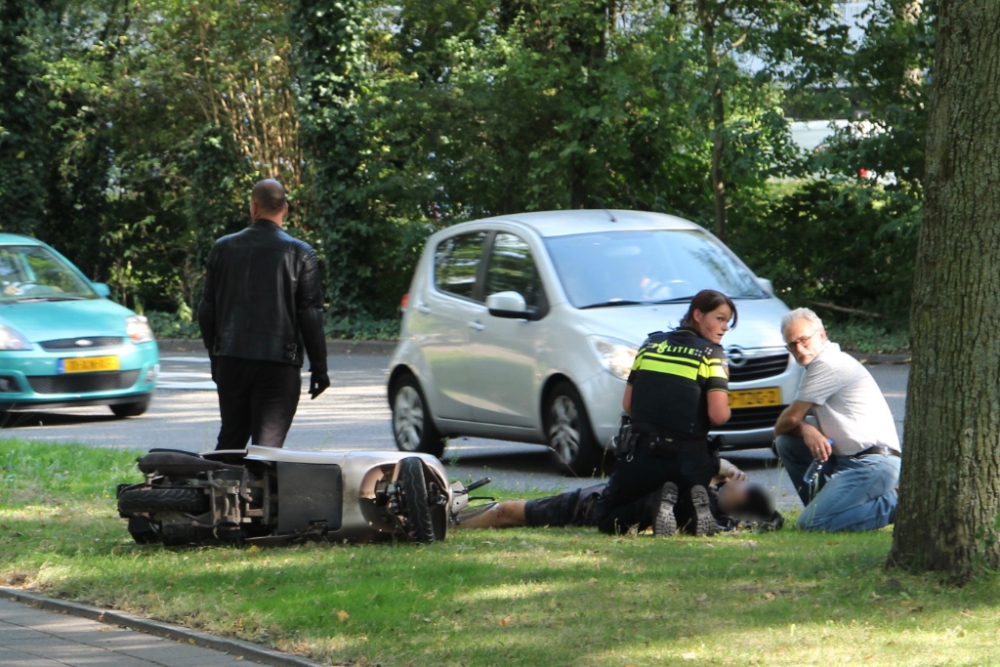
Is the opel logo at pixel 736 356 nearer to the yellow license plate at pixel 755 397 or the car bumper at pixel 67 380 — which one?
the yellow license plate at pixel 755 397

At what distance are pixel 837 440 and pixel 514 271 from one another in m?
3.75

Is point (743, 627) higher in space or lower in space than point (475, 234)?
lower

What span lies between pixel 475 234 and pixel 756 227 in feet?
38.5

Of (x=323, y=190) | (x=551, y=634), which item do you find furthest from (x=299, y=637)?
(x=323, y=190)

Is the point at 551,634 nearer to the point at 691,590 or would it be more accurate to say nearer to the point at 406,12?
the point at 691,590

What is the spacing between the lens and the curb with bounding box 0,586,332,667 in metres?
5.18

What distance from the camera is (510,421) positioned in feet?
35.1

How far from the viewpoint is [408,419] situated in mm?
11570

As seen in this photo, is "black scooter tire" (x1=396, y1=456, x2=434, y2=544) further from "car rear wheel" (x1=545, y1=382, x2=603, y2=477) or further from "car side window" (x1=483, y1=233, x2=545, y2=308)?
"car side window" (x1=483, y1=233, x2=545, y2=308)

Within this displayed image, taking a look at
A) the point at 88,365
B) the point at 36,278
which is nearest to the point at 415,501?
the point at 88,365

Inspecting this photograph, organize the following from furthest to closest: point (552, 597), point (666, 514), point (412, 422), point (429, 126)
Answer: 1. point (429, 126)
2. point (412, 422)
3. point (666, 514)
4. point (552, 597)

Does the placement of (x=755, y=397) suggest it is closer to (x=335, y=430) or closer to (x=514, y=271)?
(x=514, y=271)

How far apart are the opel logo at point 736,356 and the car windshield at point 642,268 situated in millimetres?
849

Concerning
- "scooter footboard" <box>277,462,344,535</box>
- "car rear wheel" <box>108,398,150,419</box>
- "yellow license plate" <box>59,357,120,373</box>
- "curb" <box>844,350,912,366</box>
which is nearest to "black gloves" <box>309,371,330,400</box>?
"scooter footboard" <box>277,462,344,535</box>
